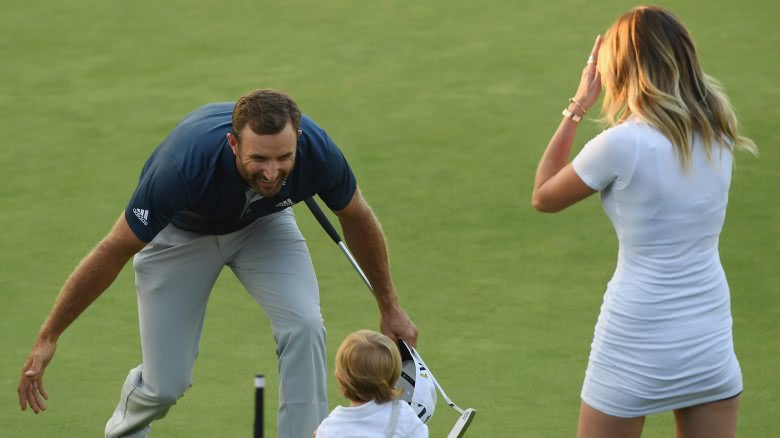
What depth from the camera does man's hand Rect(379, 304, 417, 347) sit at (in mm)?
4945

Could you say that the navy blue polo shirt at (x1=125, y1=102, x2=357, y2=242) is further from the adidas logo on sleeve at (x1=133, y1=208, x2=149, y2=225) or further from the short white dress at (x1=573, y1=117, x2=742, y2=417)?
the short white dress at (x1=573, y1=117, x2=742, y2=417)

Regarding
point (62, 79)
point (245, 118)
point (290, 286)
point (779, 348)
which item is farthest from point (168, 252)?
point (62, 79)

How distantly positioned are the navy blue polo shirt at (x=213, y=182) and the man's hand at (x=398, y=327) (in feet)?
1.53

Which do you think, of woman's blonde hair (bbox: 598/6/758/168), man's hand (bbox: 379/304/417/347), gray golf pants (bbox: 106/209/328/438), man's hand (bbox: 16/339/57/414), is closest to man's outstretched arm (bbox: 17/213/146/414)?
man's hand (bbox: 16/339/57/414)

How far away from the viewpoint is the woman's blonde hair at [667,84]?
3.49 metres

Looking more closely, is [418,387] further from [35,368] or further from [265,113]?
[35,368]

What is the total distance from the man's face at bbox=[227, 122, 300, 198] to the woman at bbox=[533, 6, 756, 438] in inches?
42.0

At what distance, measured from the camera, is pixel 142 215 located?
4.45 meters

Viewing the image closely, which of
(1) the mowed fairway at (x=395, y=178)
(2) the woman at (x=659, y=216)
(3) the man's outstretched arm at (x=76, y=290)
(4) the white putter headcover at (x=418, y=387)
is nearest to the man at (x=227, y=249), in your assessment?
(3) the man's outstretched arm at (x=76, y=290)

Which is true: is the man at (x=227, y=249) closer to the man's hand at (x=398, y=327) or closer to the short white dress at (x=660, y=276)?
the man's hand at (x=398, y=327)

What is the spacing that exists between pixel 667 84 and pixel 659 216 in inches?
13.8

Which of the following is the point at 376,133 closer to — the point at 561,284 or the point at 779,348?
the point at 561,284

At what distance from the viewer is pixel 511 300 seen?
6820mm

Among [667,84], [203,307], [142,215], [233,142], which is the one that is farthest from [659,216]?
[203,307]
